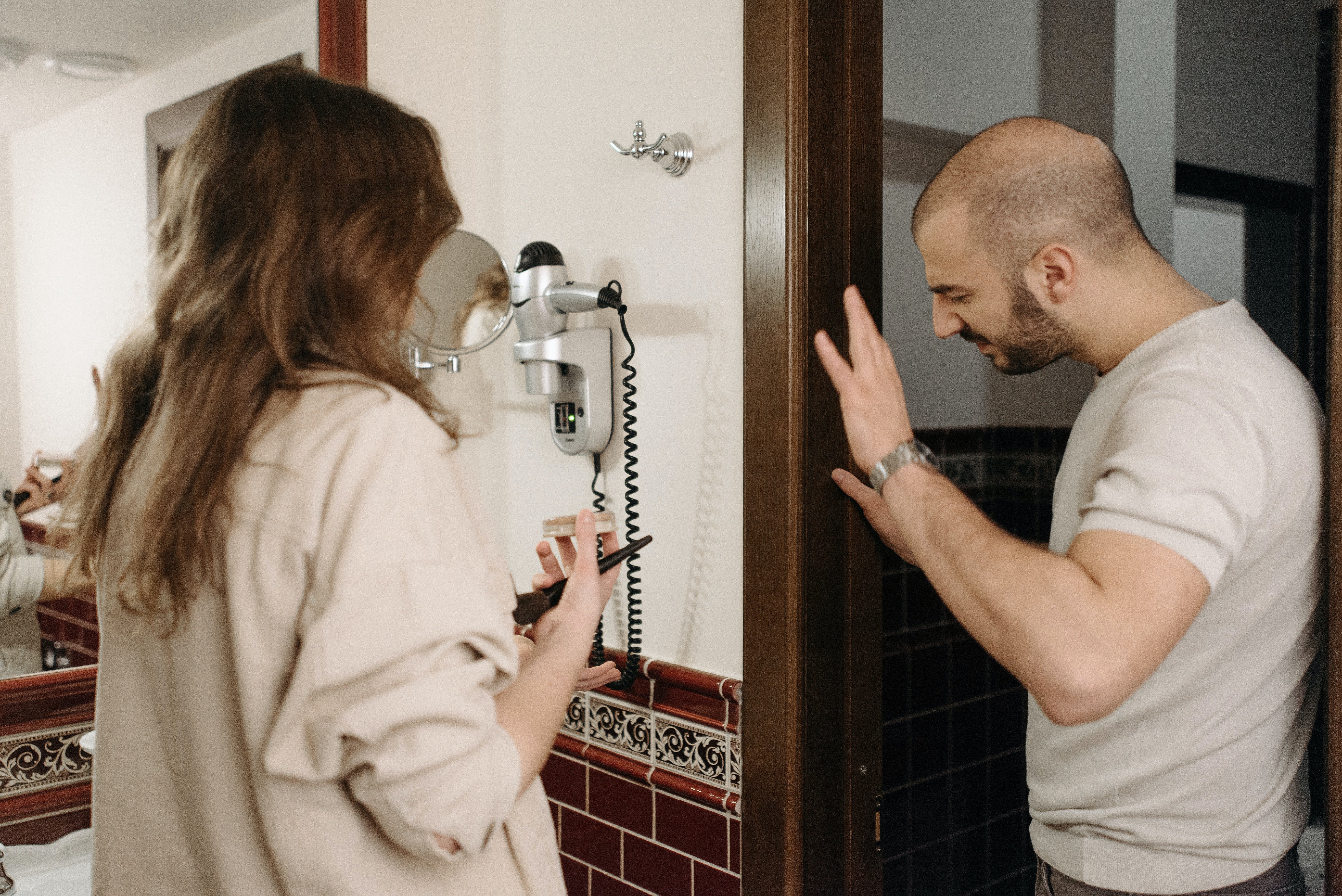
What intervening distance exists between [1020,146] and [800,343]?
38 cm

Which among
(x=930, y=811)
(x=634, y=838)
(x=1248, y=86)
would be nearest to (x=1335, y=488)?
(x=634, y=838)

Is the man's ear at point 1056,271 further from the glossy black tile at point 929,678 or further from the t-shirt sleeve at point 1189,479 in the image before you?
the glossy black tile at point 929,678

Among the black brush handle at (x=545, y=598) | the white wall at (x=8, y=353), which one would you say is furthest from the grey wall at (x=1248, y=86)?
the white wall at (x=8, y=353)

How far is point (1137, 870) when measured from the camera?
113cm

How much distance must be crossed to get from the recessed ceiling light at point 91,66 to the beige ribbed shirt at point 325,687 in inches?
42.9

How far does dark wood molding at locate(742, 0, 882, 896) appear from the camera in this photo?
1.38 metres

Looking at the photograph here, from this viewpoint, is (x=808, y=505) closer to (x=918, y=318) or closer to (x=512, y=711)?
(x=512, y=711)

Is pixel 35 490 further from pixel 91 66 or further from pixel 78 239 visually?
pixel 91 66

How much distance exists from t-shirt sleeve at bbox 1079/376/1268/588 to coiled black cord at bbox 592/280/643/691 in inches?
33.4

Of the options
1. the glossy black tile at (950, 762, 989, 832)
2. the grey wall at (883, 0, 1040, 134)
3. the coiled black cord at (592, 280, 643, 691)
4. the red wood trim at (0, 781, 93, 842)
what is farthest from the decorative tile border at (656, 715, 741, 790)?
the grey wall at (883, 0, 1040, 134)

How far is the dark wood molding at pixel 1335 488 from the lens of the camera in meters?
0.95

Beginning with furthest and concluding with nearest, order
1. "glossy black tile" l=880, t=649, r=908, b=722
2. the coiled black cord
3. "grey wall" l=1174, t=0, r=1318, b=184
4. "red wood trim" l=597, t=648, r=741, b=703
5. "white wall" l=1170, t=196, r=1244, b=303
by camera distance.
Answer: "white wall" l=1170, t=196, r=1244, b=303 < "grey wall" l=1174, t=0, r=1318, b=184 < "glossy black tile" l=880, t=649, r=908, b=722 < the coiled black cord < "red wood trim" l=597, t=648, r=741, b=703

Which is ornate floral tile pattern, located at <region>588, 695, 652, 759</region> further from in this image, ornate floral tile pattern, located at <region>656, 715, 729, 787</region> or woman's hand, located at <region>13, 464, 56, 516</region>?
woman's hand, located at <region>13, 464, 56, 516</region>

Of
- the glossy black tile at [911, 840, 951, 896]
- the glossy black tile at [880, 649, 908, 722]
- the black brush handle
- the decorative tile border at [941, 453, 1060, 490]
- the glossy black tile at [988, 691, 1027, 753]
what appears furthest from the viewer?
the decorative tile border at [941, 453, 1060, 490]
